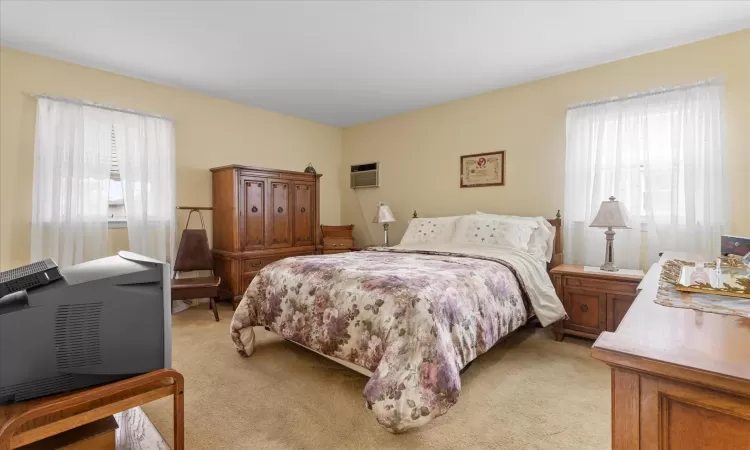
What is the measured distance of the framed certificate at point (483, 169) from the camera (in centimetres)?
371

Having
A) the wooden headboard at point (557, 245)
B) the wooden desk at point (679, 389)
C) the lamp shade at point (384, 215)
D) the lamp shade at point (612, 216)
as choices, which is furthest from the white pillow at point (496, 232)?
the wooden desk at point (679, 389)

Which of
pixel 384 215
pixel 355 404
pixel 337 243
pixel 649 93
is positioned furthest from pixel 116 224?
pixel 649 93

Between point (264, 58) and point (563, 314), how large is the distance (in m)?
3.24

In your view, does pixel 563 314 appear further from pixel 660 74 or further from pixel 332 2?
pixel 332 2

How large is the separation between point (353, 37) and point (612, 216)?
2.45 meters

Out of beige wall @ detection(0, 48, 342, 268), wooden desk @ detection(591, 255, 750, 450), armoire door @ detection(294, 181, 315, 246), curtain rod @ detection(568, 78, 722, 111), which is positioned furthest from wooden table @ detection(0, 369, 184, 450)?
curtain rod @ detection(568, 78, 722, 111)

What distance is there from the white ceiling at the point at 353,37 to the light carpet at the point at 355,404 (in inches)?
93.4

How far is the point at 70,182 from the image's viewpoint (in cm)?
302

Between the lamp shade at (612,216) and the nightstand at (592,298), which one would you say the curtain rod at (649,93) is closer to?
the lamp shade at (612,216)

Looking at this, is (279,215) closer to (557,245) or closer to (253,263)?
(253,263)

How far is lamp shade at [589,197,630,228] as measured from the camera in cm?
267

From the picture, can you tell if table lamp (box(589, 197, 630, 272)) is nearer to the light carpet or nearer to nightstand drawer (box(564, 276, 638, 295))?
nightstand drawer (box(564, 276, 638, 295))

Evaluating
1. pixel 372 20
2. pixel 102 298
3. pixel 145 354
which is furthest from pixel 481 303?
pixel 372 20

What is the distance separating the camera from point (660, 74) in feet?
9.31
